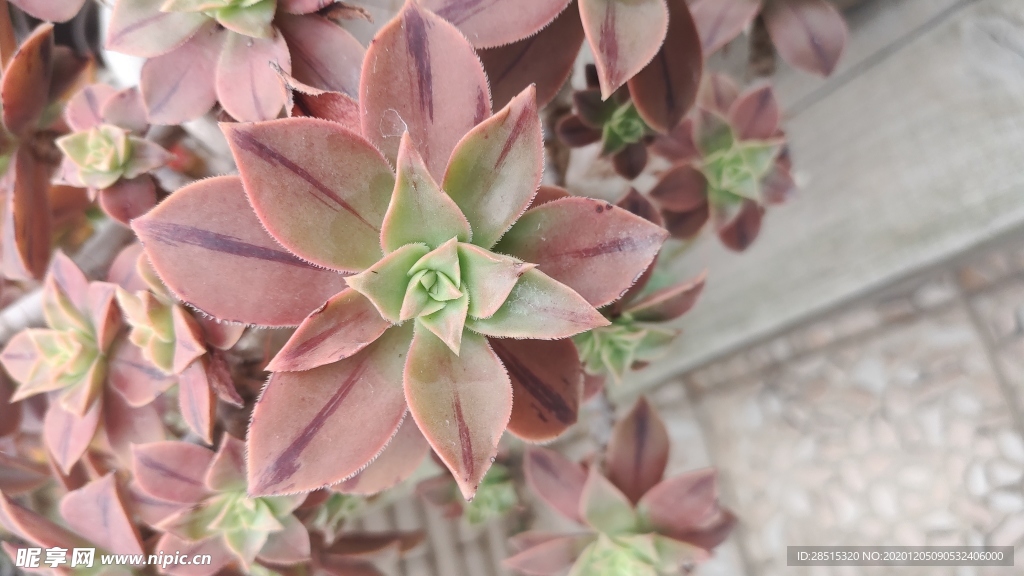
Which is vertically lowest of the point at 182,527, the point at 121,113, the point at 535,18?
the point at 182,527

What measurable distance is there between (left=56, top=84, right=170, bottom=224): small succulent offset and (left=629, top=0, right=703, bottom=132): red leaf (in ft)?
1.38

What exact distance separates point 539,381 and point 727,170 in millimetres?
356

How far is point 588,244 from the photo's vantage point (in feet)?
1.28

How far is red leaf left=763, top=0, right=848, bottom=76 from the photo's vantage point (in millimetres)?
614

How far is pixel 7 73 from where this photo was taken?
1.64ft

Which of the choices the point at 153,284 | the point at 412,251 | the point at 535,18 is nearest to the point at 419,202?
the point at 412,251

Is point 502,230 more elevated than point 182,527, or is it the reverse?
point 502,230

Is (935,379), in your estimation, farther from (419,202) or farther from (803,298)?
(419,202)

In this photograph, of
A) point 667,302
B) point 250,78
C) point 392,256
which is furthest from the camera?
point 667,302

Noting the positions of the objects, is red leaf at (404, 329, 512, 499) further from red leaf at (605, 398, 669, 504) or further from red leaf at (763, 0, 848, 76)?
red leaf at (763, 0, 848, 76)

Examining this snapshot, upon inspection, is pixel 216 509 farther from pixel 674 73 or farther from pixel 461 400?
pixel 674 73

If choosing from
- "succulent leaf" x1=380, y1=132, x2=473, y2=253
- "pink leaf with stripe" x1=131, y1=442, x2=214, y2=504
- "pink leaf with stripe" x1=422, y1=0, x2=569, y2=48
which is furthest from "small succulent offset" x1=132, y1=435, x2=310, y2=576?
"pink leaf with stripe" x1=422, y1=0, x2=569, y2=48

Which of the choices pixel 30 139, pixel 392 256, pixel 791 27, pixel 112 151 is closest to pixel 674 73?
pixel 791 27

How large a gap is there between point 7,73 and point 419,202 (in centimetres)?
40
